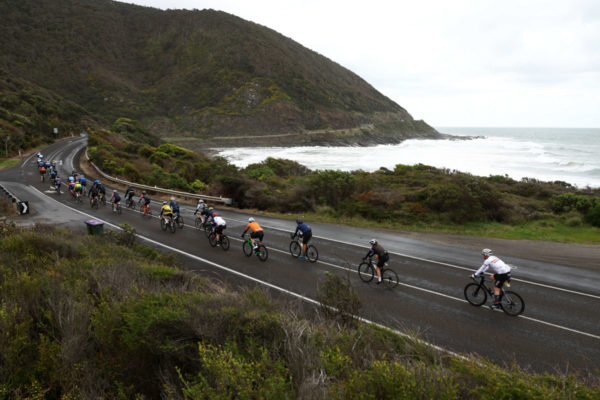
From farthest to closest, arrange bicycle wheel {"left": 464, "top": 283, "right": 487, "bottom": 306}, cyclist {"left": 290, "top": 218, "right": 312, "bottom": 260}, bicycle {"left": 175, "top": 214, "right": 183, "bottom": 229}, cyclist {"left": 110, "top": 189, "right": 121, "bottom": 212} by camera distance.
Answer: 1. cyclist {"left": 110, "top": 189, "right": 121, "bottom": 212}
2. bicycle {"left": 175, "top": 214, "right": 183, "bottom": 229}
3. cyclist {"left": 290, "top": 218, "right": 312, "bottom": 260}
4. bicycle wheel {"left": 464, "top": 283, "right": 487, "bottom": 306}

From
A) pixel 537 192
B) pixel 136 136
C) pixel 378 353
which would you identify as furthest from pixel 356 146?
pixel 378 353

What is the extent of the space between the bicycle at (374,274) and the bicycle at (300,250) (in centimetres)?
213

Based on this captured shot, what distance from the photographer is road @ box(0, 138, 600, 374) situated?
779 centimetres

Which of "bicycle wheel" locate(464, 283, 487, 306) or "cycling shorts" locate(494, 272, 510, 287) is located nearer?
"cycling shorts" locate(494, 272, 510, 287)

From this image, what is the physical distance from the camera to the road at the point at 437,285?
7793mm

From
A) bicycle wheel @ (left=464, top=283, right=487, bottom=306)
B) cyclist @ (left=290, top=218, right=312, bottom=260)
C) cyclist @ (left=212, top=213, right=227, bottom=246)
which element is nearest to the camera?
bicycle wheel @ (left=464, top=283, right=487, bottom=306)

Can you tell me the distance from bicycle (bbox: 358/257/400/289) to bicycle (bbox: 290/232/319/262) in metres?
2.13

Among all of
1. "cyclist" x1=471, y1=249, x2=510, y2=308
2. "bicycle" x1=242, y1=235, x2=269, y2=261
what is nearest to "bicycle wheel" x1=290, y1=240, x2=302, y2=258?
"bicycle" x1=242, y1=235, x2=269, y2=261

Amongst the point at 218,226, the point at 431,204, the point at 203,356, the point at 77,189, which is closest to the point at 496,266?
the point at 203,356

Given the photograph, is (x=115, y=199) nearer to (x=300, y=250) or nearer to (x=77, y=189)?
(x=77, y=189)

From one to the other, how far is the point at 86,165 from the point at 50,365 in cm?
4498

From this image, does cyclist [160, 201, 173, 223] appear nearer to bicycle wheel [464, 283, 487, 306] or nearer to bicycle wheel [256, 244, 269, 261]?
bicycle wheel [256, 244, 269, 261]

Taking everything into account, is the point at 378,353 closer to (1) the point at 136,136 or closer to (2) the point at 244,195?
(2) the point at 244,195

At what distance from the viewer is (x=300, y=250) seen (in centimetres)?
1406
